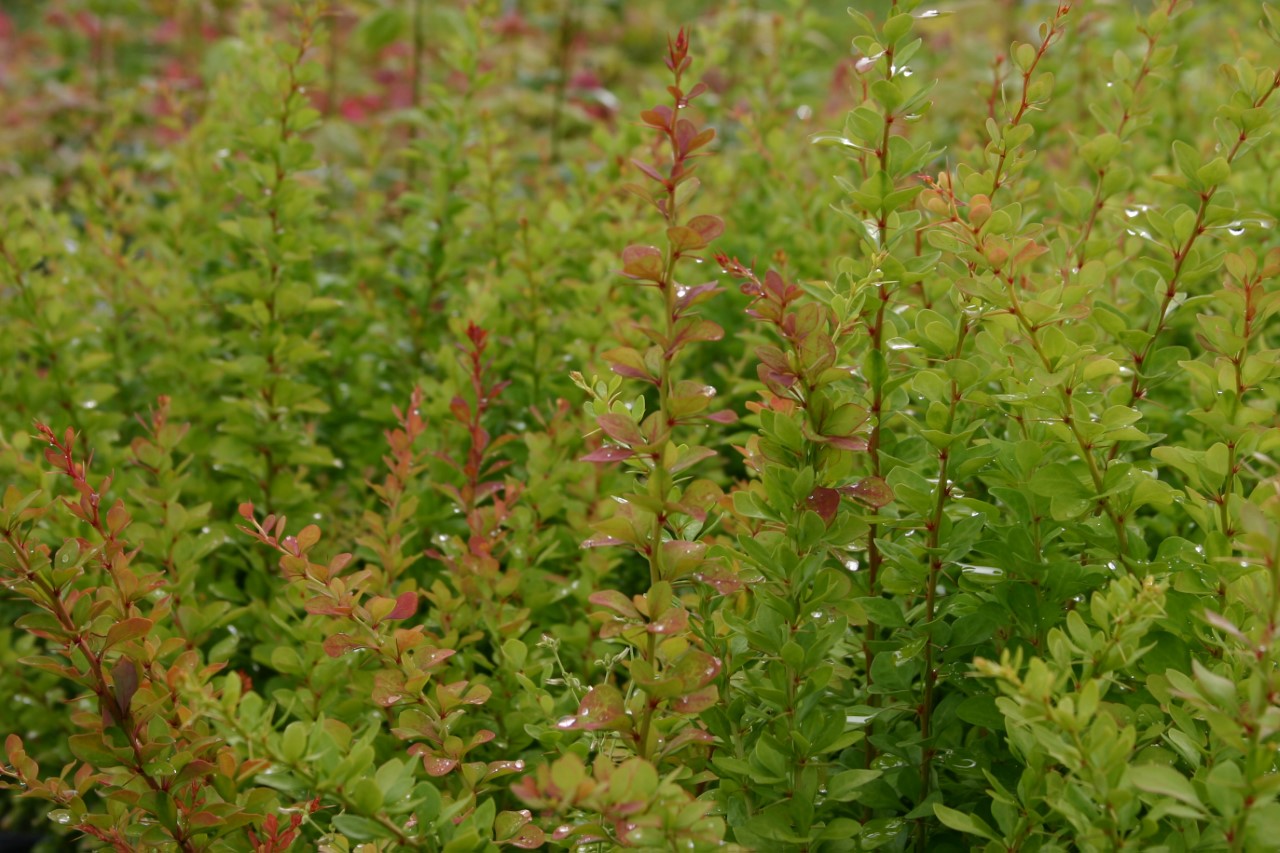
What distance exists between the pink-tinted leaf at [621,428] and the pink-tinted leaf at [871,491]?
21 cm

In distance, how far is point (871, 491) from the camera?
1088 mm

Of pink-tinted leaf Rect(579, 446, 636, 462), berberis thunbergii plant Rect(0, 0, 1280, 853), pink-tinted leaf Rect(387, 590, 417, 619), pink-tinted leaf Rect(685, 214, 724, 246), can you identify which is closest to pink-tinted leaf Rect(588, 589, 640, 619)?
berberis thunbergii plant Rect(0, 0, 1280, 853)

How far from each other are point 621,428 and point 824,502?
0.66 ft

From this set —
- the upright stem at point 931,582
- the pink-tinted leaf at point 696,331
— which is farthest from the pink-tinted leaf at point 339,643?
the upright stem at point 931,582

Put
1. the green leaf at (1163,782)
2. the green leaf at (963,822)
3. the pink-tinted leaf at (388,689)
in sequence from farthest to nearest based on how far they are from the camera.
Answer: the pink-tinted leaf at (388,689) < the green leaf at (963,822) < the green leaf at (1163,782)

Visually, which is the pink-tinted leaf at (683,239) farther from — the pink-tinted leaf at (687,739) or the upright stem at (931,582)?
the pink-tinted leaf at (687,739)

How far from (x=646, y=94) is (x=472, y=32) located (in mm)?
373

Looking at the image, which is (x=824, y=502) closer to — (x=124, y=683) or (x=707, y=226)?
(x=707, y=226)

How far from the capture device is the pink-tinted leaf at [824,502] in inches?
41.8

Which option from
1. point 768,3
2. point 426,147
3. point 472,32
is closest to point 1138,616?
point 426,147

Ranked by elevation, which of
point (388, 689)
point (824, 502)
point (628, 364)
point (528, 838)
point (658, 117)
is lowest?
point (528, 838)

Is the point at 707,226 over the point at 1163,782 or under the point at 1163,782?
over

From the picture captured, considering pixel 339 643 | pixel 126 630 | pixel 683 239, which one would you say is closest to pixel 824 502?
pixel 683 239

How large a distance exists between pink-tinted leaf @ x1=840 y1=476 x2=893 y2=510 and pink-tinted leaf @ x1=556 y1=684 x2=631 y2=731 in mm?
287
